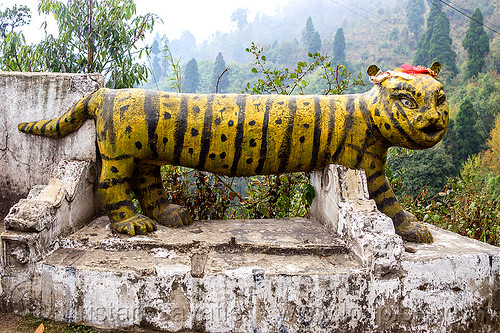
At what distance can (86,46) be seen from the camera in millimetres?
6668

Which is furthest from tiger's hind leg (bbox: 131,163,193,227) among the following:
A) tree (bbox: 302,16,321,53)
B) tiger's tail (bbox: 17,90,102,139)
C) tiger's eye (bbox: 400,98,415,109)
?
tree (bbox: 302,16,321,53)

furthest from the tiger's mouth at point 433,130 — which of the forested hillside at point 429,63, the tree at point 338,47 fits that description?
the tree at point 338,47

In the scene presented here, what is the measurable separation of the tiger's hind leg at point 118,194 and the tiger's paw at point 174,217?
228 mm

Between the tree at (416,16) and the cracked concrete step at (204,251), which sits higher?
the tree at (416,16)

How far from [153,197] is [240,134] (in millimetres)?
995

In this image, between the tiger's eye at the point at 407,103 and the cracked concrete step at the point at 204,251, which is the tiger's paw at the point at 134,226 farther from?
the tiger's eye at the point at 407,103

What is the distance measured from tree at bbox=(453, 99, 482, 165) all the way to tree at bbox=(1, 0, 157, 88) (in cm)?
2377

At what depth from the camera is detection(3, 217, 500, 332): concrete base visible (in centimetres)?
247

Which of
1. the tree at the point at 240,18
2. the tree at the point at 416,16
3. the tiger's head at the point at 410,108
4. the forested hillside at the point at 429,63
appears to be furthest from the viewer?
the tree at the point at 240,18

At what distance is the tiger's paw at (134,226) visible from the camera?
2980 millimetres

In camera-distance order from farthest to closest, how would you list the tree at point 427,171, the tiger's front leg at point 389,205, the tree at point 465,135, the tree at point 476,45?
the tree at point 476,45
the tree at point 465,135
the tree at point 427,171
the tiger's front leg at point 389,205

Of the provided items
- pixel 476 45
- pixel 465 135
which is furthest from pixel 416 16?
pixel 465 135

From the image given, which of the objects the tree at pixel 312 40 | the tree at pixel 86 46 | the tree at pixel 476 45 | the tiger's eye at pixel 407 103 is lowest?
the tiger's eye at pixel 407 103

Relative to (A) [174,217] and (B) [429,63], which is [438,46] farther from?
(A) [174,217]
